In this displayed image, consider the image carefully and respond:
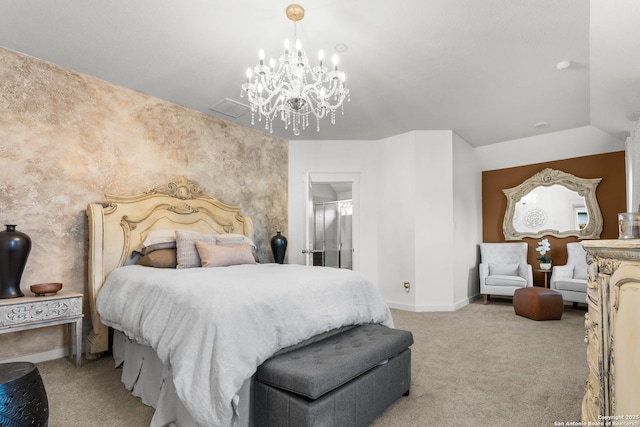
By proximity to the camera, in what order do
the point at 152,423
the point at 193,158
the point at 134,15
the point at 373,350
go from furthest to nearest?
the point at 193,158, the point at 134,15, the point at 373,350, the point at 152,423

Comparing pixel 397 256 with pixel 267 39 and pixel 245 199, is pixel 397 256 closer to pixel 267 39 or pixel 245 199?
pixel 245 199

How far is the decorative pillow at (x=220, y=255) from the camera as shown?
3.15m

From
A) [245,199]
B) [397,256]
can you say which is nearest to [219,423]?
[245,199]

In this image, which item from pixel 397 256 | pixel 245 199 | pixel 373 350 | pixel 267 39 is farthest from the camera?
pixel 397 256

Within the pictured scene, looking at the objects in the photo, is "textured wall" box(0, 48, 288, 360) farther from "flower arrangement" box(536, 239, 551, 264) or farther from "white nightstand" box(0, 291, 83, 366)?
"flower arrangement" box(536, 239, 551, 264)

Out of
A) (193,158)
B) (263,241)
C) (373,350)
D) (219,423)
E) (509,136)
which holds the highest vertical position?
(509,136)

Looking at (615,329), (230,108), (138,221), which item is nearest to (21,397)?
(138,221)

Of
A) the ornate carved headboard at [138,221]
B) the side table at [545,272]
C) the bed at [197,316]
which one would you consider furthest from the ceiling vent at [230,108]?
the side table at [545,272]

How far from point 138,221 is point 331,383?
270cm

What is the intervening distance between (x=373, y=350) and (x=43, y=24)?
10.7ft

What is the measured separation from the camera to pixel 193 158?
4.17m

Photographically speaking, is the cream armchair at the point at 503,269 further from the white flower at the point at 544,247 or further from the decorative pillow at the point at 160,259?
the decorative pillow at the point at 160,259

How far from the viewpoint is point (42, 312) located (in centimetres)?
264

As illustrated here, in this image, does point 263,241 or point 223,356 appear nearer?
point 223,356
